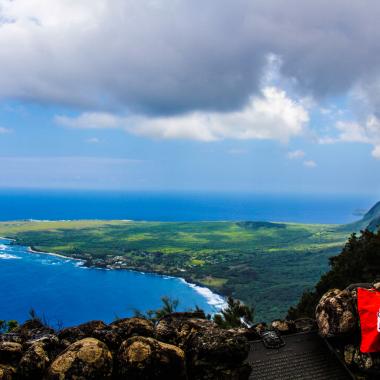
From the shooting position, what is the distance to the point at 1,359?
816 centimetres

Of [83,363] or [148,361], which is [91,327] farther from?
[148,361]

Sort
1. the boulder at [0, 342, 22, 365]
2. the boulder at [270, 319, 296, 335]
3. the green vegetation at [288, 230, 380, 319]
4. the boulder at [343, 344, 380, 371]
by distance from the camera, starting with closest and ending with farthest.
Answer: the boulder at [0, 342, 22, 365]
the boulder at [343, 344, 380, 371]
the boulder at [270, 319, 296, 335]
the green vegetation at [288, 230, 380, 319]

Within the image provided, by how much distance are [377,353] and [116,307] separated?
65.8 m

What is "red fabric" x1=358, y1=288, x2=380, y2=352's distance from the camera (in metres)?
9.36

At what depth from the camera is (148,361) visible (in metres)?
8.00

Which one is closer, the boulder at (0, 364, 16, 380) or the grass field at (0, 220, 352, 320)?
the boulder at (0, 364, 16, 380)

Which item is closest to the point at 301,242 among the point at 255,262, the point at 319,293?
the point at 255,262

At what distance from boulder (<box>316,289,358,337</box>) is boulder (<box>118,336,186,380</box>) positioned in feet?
13.9

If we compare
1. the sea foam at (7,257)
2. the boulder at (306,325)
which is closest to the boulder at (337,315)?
the boulder at (306,325)

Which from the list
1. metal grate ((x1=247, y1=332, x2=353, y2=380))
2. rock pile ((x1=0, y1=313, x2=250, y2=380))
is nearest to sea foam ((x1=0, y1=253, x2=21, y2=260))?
rock pile ((x1=0, y1=313, x2=250, y2=380))

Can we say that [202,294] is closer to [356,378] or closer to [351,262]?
[351,262]

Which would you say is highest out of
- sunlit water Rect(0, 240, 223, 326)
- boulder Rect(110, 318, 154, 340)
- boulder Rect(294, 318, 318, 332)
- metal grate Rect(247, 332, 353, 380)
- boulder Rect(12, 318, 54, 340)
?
boulder Rect(110, 318, 154, 340)

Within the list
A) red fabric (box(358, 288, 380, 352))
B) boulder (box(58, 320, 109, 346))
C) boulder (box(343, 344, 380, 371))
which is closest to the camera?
boulder (box(58, 320, 109, 346))

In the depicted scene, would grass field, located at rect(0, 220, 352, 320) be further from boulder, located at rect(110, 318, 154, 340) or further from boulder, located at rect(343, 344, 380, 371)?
boulder, located at rect(110, 318, 154, 340)
